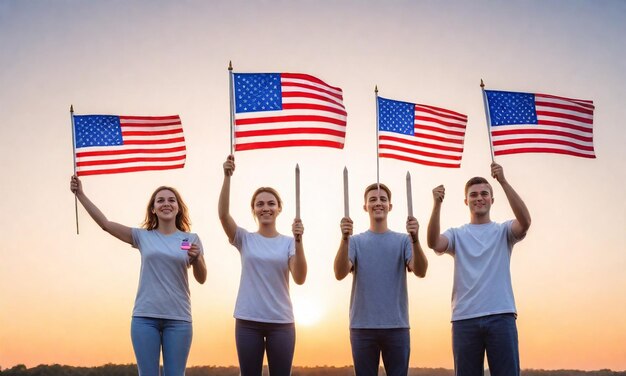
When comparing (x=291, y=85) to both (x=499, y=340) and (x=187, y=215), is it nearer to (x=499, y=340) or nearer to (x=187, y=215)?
(x=187, y=215)

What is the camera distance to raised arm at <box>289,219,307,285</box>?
9219mm

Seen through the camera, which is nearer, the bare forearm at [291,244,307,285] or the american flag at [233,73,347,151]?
the bare forearm at [291,244,307,285]

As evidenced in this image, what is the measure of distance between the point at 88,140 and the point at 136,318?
4.43m

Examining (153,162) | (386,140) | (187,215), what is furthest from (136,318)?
(386,140)

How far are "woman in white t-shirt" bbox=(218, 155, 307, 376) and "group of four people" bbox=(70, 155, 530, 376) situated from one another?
0.01 meters

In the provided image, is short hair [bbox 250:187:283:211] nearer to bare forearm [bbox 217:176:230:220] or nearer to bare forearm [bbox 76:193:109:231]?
bare forearm [bbox 217:176:230:220]

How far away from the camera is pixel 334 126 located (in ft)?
38.8

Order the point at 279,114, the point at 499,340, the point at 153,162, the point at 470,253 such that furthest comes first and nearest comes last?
the point at 153,162
the point at 279,114
the point at 470,253
the point at 499,340

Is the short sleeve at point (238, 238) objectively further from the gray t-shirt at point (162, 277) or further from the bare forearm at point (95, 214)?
the bare forearm at point (95, 214)

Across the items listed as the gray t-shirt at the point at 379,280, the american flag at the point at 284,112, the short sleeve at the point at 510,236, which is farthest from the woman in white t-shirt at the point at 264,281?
the short sleeve at the point at 510,236

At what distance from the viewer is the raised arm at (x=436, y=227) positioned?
937 cm

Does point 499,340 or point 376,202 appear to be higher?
point 376,202

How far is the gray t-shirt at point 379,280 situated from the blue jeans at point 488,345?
0.78 metres

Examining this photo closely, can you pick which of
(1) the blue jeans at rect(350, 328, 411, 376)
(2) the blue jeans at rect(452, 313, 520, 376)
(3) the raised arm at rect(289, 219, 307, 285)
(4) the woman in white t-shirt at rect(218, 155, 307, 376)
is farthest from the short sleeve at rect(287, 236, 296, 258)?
(2) the blue jeans at rect(452, 313, 520, 376)
